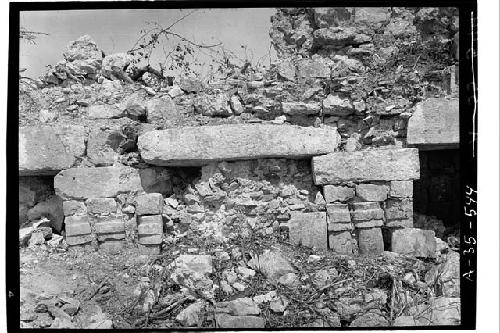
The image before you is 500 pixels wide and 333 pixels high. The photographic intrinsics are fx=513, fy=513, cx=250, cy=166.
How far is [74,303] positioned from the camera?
4355mm

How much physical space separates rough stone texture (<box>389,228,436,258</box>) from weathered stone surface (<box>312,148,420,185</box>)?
51 cm

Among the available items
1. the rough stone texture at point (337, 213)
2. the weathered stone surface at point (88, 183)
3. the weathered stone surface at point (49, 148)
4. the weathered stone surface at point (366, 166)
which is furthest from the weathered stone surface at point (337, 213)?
the weathered stone surface at point (49, 148)

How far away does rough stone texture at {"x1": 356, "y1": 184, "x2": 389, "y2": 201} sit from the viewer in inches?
181

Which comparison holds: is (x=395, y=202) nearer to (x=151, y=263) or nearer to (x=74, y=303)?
(x=151, y=263)

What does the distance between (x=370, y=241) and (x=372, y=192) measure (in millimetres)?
450

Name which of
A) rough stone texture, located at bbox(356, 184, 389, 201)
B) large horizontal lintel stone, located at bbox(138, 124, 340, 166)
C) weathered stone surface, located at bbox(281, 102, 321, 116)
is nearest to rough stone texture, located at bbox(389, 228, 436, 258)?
rough stone texture, located at bbox(356, 184, 389, 201)

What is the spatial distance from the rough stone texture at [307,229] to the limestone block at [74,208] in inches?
74.2

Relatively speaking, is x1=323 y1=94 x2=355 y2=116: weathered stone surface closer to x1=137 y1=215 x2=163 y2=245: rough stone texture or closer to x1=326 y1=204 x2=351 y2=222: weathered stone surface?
x1=326 y1=204 x2=351 y2=222: weathered stone surface

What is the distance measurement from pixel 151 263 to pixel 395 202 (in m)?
2.26

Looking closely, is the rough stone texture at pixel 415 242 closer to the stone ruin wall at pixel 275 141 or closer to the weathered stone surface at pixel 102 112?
the stone ruin wall at pixel 275 141

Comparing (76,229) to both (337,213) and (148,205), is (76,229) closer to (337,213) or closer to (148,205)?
(148,205)

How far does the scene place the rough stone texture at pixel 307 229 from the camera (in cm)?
461

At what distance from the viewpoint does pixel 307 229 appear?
4.61 meters
